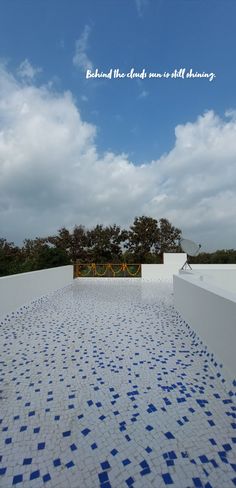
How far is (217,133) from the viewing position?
9.13 m

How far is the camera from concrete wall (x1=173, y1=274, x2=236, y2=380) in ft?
9.72

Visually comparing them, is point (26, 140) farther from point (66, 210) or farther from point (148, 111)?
point (66, 210)

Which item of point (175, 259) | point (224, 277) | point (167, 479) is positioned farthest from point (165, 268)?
point (167, 479)

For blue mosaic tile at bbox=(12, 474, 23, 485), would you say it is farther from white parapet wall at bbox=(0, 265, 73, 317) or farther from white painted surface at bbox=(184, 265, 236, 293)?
white painted surface at bbox=(184, 265, 236, 293)

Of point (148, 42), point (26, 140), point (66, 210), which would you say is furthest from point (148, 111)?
point (66, 210)

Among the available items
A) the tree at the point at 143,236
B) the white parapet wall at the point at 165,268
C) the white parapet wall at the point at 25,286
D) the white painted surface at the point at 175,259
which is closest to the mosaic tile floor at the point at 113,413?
the white parapet wall at the point at 25,286

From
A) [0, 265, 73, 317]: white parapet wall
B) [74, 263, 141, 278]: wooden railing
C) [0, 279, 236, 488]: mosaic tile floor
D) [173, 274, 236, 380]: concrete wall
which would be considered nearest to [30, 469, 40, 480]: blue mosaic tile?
[0, 279, 236, 488]: mosaic tile floor

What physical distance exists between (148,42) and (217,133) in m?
3.60

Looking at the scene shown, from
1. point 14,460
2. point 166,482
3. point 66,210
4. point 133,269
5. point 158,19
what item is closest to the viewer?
point 166,482

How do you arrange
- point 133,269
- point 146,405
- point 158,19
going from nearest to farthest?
point 146,405, point 158,19, point 133,269

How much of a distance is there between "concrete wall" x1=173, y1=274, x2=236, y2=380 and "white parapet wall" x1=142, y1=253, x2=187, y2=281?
953 cm

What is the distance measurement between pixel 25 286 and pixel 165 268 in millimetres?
9019

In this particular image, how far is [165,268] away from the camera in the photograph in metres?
14.8

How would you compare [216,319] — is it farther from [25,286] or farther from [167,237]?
[167,237]
